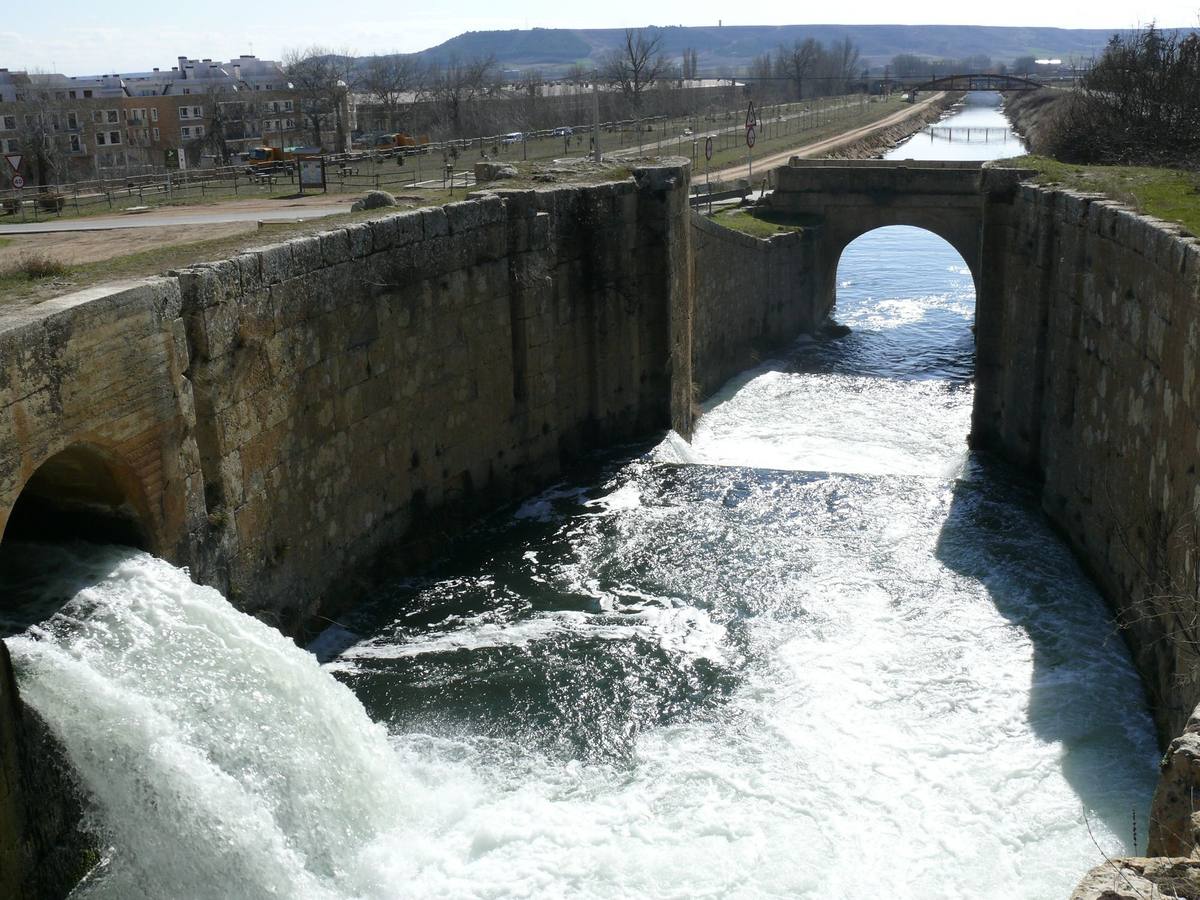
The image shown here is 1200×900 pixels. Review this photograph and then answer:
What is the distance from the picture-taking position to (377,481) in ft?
46.6

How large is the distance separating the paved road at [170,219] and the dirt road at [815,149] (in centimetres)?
2321

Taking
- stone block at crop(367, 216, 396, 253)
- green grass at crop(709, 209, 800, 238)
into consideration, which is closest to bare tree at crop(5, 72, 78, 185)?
green grass at crop(709, 209, 800, 238)

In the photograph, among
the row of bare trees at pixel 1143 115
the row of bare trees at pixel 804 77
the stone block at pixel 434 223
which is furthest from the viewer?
the row of bare trees at pixel 804 77

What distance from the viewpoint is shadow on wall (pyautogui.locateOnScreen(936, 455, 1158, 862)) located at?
10102 millimetres

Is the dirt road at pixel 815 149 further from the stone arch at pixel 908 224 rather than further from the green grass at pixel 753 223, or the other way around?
the stone arch at pixel 908 224

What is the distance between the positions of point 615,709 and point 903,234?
47.3m

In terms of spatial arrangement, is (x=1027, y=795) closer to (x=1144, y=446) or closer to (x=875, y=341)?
(x=1144, y=446)

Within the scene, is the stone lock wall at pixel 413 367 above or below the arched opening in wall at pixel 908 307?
above

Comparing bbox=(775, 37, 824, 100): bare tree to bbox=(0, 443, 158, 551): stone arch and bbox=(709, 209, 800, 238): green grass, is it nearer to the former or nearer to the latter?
bbox=(709, 209, 800, 238): green grass

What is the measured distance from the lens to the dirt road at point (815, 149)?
143 ft

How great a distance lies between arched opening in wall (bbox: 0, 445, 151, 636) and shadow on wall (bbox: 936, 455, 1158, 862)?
6983 millimetres

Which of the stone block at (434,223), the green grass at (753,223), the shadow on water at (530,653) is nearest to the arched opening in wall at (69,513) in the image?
the shadow on water at (530,653)

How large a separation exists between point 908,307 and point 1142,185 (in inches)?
863

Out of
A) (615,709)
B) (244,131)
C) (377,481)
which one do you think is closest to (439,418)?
(377,481)
